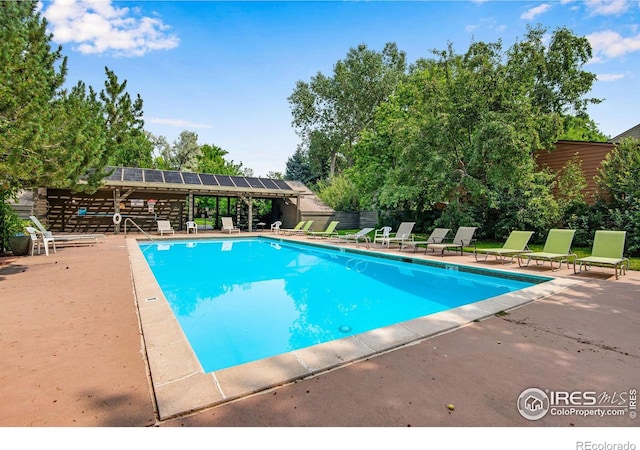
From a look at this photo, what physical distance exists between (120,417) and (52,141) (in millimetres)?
7427

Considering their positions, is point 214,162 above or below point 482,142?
above

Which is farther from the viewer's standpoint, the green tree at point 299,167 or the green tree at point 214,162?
the green tree at point 299,167

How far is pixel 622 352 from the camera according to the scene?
122 inches

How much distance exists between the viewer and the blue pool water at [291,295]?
4547 millimetres

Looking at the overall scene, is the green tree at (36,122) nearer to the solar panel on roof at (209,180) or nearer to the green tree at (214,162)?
the solar panel on roof at (209,180)

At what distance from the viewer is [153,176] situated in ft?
57.4

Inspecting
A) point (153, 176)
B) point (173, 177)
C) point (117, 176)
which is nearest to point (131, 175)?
point (117, 176)

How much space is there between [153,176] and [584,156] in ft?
65.3

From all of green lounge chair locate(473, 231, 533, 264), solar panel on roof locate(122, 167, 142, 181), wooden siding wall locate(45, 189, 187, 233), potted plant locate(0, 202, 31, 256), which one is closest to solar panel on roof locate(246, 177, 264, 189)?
wooden siding wall locate(45, 189, 187, 233)

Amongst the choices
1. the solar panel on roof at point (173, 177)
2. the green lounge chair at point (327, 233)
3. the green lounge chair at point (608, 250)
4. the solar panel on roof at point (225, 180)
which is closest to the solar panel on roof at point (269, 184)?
the solar panel on roof at point (225, 180)

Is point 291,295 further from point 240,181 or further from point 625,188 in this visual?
point 240,181

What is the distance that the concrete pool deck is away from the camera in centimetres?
208

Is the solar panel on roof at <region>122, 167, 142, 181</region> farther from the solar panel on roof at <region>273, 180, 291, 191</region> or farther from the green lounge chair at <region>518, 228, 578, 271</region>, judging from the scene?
the green lounge chair at <region>518, 228, 578, 271</region>

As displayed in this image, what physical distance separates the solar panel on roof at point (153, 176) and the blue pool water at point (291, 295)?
631cm
